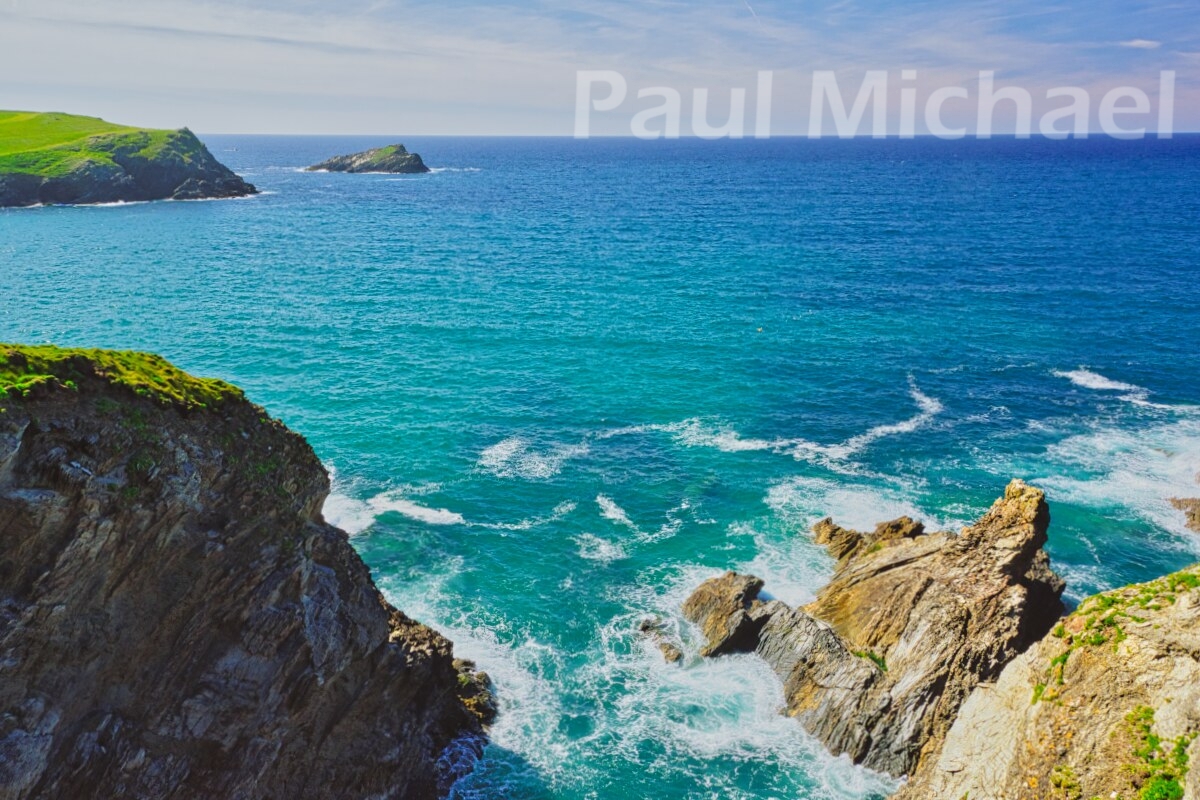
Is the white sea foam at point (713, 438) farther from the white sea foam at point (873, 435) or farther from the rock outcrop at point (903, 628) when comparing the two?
the rock outcrop at point (903, 628)

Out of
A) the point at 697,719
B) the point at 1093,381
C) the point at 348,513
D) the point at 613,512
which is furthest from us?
the point at 1093,381

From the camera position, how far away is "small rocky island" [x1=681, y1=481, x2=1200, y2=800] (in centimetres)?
2577

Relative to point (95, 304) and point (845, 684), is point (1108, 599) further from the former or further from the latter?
point (95, 304)

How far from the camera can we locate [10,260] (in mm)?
120500

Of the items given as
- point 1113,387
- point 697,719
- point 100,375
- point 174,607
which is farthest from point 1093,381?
point 100,375

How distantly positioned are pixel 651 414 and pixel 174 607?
50019mm

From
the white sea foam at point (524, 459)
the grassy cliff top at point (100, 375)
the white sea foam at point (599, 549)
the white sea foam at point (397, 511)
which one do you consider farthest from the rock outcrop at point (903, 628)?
the grassy cliff top at point (100, 375)

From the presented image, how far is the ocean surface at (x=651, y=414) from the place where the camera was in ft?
144

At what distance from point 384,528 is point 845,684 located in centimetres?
3249

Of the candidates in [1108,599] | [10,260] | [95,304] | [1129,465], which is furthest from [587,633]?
[10,260]

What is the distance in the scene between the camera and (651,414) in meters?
74.2

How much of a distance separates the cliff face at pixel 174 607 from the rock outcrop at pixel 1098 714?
24070 millimetres

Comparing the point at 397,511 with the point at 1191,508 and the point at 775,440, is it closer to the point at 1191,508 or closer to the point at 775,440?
the point at 775,440

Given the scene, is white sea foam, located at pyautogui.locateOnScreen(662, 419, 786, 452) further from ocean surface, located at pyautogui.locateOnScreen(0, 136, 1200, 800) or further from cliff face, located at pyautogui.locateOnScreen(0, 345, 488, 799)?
cliff face, located at pyautogui.locateOnScreen(0, 345, 488, 799)
